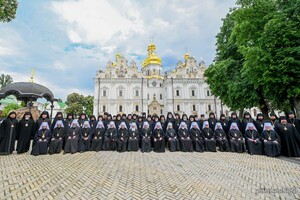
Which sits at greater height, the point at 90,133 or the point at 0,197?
the point at 90,133

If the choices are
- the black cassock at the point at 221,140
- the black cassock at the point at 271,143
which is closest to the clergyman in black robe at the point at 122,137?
the black cassock at the point at 221,140

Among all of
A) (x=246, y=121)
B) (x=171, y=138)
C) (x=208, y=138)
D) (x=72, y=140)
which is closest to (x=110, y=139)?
(x=72, y=140)

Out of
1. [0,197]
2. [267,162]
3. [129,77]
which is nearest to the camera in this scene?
[0,197]

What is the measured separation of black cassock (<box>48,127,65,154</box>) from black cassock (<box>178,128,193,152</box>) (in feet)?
21.1

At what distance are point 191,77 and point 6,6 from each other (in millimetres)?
40385

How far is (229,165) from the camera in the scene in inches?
255

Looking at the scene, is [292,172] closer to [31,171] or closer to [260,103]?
[31,171]

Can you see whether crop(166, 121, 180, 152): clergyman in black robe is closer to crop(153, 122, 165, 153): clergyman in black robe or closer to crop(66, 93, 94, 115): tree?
crop(153, 122, 165, 153): clergyman in black robe

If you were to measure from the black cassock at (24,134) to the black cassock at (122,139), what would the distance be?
4.58 metres

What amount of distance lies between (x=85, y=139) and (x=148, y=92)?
1489 inches

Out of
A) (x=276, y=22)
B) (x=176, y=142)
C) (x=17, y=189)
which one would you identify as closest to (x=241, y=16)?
(x=276, y=22)

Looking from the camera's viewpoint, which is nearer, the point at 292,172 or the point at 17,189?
the point at 17,189

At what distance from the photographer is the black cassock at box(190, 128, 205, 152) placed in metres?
9.37

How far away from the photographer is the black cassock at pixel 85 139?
8930 millimetres
